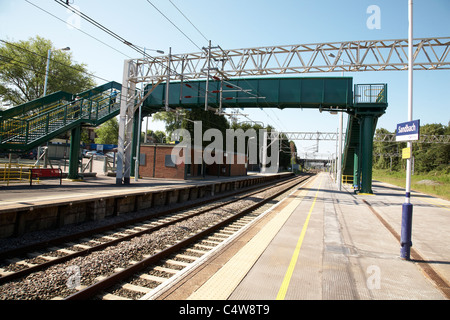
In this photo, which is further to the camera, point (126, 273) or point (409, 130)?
point (409, 130)

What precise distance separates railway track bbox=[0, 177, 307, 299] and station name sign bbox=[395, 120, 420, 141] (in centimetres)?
596

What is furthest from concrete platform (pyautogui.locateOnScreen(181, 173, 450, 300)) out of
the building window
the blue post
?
the building window

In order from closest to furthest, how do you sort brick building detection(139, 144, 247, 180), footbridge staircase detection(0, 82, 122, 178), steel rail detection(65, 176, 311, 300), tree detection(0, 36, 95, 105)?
steel rail detection(65, 176, 311, 300) → footbridge staircase detection(0, 82, 122, 178) → brick building detection(139, 144, 247, 180) → tree detection(0, 36, 95, 105)

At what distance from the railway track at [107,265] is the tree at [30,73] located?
Answer: 34.1m

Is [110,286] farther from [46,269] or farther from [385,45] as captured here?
[385,45]

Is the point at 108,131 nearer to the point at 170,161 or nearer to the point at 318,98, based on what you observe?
the point at 170,161

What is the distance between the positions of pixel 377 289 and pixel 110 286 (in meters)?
4.82

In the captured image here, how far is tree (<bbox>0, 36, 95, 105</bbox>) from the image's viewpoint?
119ft

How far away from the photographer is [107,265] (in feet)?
19.2

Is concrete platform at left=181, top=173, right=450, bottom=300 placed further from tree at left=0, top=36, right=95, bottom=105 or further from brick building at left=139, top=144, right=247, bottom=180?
tree at left=0, top=36, right=95, bottom=105

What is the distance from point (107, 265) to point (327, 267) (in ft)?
15.6

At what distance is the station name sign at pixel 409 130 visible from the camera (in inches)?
256

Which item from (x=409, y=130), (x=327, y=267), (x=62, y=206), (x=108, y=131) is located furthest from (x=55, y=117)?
(x=108, y=131)
